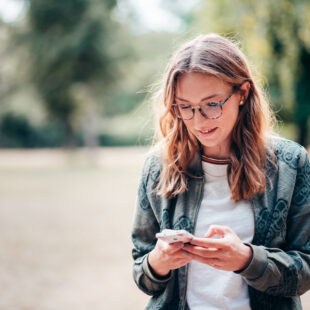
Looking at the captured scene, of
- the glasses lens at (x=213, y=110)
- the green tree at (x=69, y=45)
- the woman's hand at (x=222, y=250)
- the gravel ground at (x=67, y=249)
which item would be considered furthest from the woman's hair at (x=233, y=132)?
the green tree at (x=69, y=45)

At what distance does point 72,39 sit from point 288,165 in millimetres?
20213

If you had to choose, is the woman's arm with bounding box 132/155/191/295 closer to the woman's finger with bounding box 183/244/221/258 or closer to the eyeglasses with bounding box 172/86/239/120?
the woman's finger with bounding box 183/244/221/258

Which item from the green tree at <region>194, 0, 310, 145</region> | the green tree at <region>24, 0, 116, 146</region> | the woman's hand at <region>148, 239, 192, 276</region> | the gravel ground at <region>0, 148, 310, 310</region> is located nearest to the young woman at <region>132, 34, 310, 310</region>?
the woman's hand at <region>148, 239, 192, 276</region>

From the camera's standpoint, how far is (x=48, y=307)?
4.27 metres

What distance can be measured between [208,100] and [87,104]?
23139 millimetres

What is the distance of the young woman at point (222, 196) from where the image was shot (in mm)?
1549

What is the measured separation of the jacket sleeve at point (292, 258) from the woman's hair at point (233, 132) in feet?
0.50

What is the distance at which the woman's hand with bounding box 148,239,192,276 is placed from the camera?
4.90 feet

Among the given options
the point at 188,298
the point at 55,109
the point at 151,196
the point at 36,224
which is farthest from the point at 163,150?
the point at 55,109

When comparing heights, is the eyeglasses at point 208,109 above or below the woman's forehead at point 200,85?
below

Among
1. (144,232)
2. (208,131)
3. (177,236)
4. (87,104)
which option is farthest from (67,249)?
(87,104)

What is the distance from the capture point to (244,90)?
5.69 feet

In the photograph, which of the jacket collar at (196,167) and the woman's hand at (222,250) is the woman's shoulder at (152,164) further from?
the woman's hand at (222,250)

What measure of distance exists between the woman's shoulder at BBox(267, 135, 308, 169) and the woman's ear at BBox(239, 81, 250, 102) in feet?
0.70
